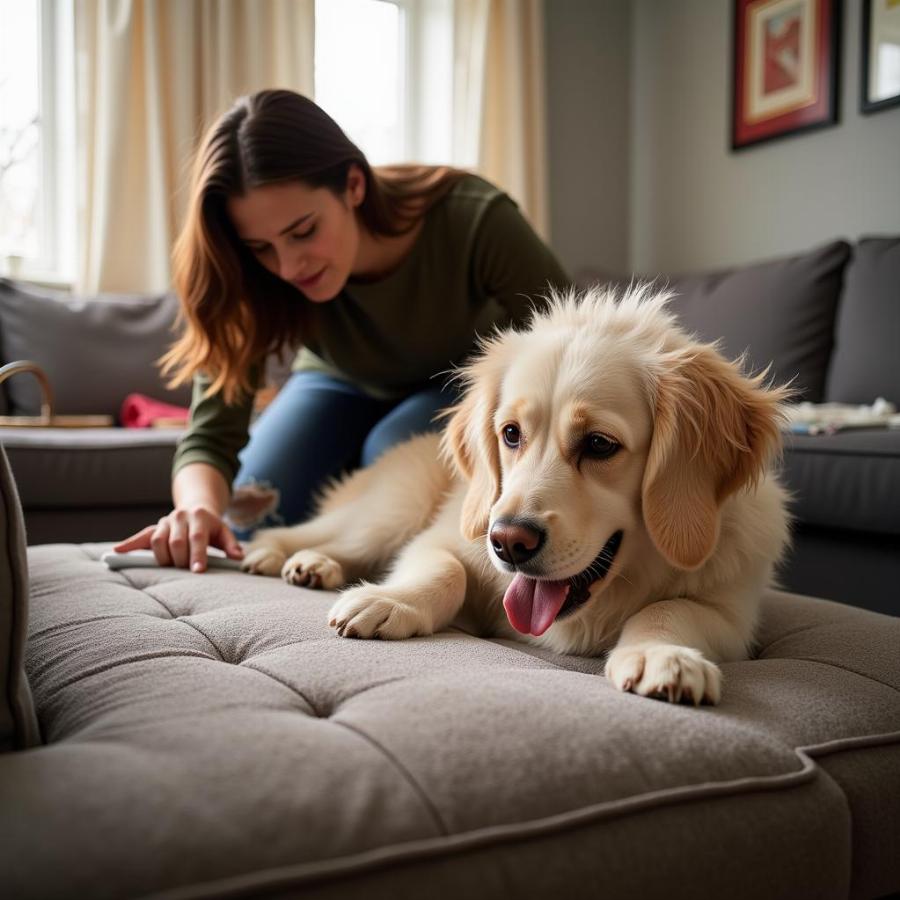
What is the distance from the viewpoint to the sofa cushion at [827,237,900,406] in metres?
3.21

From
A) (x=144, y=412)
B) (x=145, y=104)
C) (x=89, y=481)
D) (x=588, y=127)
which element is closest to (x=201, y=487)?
(x=89, y=481)

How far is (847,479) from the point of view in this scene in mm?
2414

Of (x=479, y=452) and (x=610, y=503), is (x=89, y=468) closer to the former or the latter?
(x=479, y=452)

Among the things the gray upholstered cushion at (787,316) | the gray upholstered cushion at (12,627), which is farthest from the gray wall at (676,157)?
the gray upholstered cushion at (12,627)

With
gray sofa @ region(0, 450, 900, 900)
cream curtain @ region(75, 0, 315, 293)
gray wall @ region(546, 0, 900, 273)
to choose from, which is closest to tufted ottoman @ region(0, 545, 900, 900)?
gray sofa @ region(0, 450, 900, 900)

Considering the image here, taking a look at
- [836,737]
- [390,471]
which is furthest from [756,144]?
[836,737]

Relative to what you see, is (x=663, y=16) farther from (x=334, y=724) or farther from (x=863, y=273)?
(x=334, y=724)

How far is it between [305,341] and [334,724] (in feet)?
5.54

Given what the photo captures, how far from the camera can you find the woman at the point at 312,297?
1899mm

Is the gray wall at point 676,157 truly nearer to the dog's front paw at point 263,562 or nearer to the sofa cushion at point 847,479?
the sofa cushion at point 847,479

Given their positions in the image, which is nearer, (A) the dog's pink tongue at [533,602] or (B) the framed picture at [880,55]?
(A) the dog's pink tongue at [533,602]

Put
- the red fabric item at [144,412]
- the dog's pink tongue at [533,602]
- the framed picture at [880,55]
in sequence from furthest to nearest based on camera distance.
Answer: the framed picture at [880,55], the red fabric item at [144,412], the dog's pink tongue at [533,602]

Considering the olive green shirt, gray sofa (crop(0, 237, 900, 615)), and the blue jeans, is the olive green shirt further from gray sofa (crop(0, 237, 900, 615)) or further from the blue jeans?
gray sofa (crop(0, 237, 900, 615))

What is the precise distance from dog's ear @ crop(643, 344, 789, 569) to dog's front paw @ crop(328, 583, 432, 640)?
1.22 ft
